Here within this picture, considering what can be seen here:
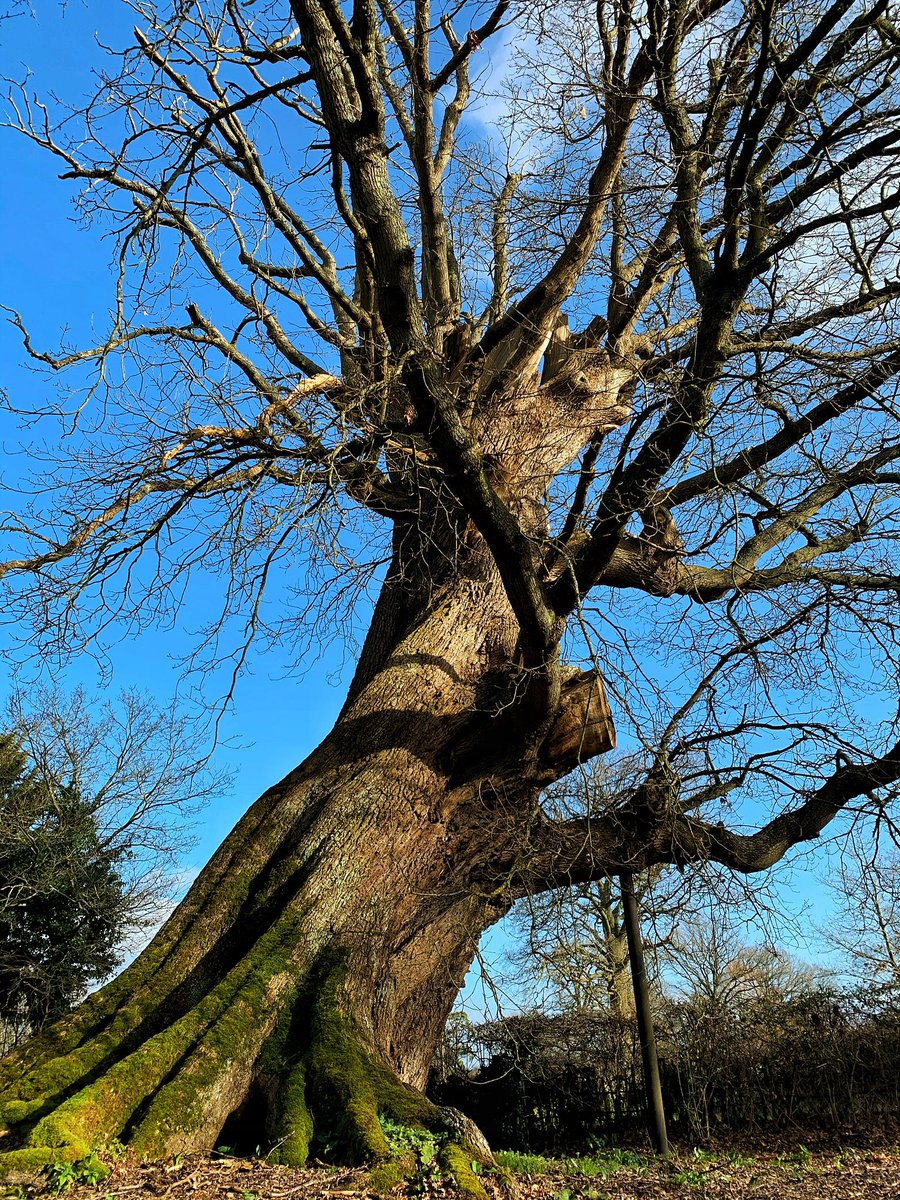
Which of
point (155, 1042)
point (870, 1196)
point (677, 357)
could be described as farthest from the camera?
point (870, 1196)

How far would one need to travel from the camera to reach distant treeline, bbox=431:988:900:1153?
9.48 m

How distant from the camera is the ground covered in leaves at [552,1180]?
3322mm

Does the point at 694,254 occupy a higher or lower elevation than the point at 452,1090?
higher

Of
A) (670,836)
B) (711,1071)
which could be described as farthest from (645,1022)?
(711,1071)

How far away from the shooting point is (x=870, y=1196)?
5.55 meters

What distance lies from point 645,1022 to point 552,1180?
321 cm

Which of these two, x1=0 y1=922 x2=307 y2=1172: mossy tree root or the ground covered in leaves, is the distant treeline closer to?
the ground covered in leaves

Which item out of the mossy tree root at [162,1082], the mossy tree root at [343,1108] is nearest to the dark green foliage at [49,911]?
the mossy tree root at [162,1082]

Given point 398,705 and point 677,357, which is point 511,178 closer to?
point 677,357

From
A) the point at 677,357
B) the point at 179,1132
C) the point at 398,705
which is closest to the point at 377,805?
the point at 398,705

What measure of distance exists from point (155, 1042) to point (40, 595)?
3351 millimetres

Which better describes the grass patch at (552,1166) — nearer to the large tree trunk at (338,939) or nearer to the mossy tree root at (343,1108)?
the mossy tree root at (343,1108)

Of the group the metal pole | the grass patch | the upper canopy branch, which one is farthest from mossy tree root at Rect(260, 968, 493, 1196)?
the metal pole

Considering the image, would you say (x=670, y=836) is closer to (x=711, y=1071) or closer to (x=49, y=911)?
(x=711, y=1071)
